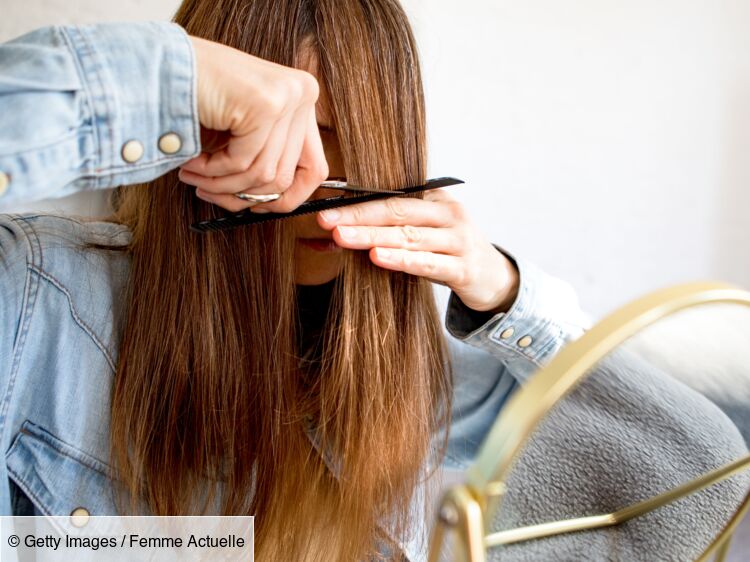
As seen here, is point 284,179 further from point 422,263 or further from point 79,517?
point 79,517

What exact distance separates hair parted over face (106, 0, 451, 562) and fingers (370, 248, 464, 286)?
4 centimetres

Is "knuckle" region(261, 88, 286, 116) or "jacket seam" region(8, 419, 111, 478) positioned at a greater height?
"knuckle" region(261, 88, 286, 116)

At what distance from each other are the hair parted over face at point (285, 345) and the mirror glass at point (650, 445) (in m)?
0.31

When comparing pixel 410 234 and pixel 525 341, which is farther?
pixel 525 341

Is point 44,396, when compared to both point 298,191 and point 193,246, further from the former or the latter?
point 298,191

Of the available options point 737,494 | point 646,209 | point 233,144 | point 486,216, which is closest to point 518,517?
→ point 737,494

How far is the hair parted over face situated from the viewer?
60 centimetres

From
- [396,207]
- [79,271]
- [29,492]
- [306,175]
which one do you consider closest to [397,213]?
[396,207]

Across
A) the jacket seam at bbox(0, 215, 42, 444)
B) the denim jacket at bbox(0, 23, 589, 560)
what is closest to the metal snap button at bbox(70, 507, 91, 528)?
the denim jacket at bbox(0, 23, 589, 560)

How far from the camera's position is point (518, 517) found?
307 millimetres

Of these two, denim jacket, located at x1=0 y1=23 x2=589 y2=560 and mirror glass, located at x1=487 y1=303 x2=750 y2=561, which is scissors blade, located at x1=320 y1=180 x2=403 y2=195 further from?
mirror glass, located at x1=487 y1=303 x2=750 y2=561

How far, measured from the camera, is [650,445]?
1.23ft

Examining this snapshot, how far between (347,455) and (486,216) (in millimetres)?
872

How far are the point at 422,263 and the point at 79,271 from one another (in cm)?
34
